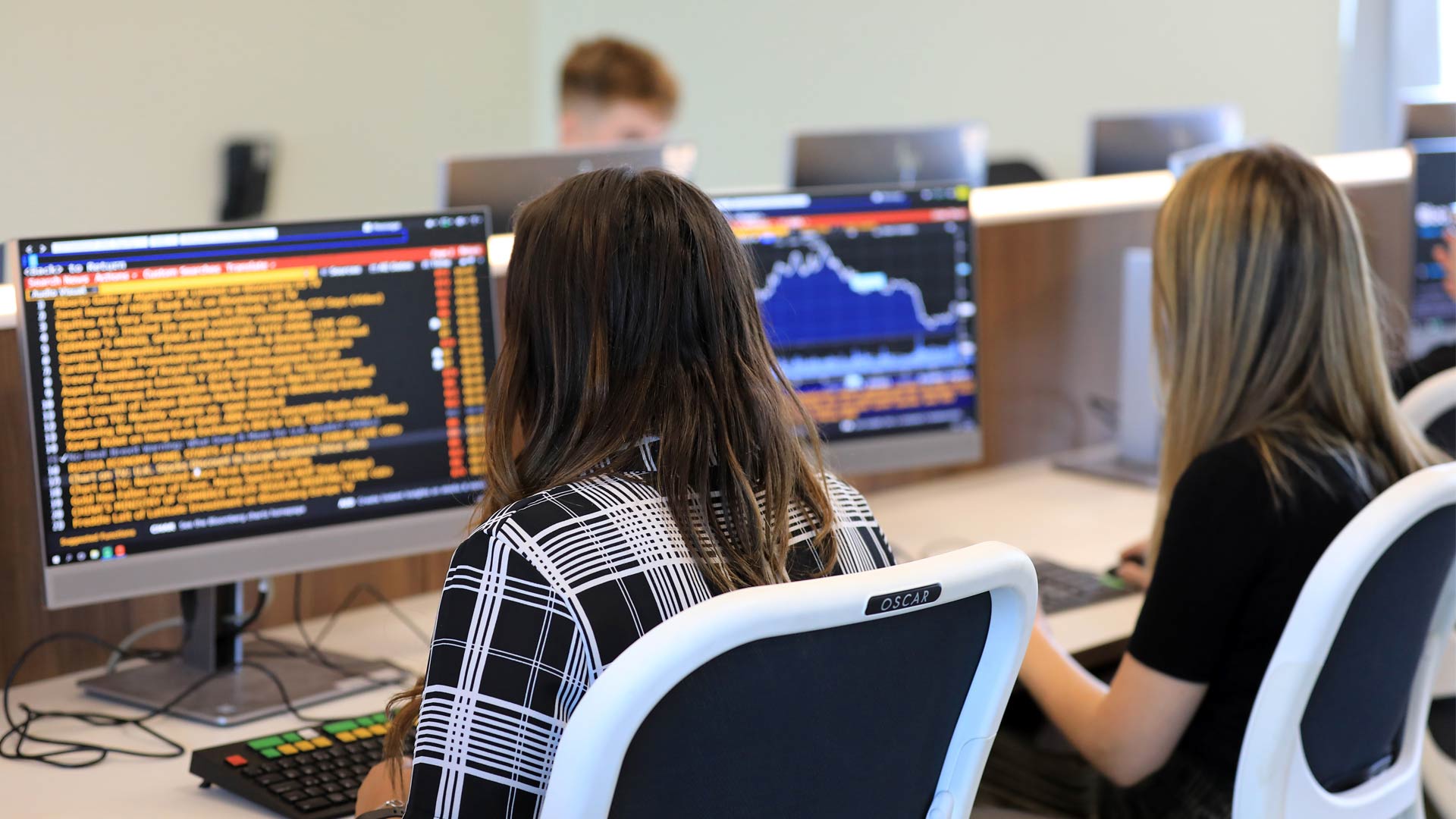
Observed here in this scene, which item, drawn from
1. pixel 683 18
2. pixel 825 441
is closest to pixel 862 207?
pixel 825 441

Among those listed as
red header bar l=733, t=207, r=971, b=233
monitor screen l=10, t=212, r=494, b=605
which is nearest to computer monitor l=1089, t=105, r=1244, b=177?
red header bar l=733, t=207, r=971, b=233

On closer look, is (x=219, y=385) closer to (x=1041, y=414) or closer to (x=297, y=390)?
(x=297, y=390)

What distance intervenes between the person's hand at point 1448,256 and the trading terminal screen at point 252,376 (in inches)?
71.3

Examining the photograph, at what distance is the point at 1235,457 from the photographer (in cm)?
133

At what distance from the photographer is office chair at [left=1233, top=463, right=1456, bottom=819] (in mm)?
1152

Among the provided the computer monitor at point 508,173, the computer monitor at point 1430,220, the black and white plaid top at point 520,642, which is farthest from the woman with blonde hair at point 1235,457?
the computer monitor at point 1430,220

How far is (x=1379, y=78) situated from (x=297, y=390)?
374 cm

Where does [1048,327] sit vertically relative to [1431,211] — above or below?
below

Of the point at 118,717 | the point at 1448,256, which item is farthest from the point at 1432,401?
the point at 118,717

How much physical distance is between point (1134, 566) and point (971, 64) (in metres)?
3.08

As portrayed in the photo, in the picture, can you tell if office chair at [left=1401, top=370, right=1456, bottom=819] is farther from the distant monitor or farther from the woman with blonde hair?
the distant monitor

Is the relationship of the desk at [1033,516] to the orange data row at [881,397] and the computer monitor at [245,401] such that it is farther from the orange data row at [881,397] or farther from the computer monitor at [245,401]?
the computer monitor at [245,401]

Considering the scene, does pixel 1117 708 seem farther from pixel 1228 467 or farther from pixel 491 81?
pixel 491 81

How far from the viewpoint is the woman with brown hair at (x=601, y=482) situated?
862 mm
